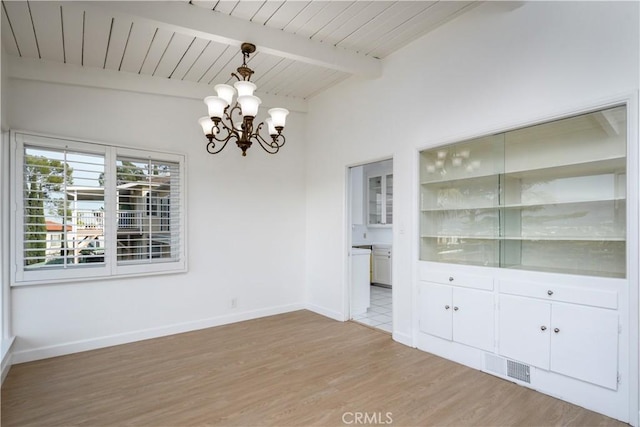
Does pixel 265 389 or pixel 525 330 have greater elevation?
pixel 525 330

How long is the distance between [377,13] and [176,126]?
2702 mm

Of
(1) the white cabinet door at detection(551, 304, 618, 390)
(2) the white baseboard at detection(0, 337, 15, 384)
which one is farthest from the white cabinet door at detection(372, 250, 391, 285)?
(2) the white baseboard at detection(0, 337, 15, 384)

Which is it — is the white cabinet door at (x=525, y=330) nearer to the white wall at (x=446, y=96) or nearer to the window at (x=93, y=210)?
the white wall at (x=446, y=96)

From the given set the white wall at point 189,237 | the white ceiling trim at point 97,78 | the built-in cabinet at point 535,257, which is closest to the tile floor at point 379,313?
the built-in cabinet at point 535,257

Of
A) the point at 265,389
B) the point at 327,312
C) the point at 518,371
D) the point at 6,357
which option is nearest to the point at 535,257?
the point at 518,371

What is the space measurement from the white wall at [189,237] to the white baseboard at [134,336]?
0.01 metres

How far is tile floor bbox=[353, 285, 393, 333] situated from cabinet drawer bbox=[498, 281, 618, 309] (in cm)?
174

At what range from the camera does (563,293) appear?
103 inches

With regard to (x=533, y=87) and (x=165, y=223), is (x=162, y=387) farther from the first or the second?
(x=533, y=87)

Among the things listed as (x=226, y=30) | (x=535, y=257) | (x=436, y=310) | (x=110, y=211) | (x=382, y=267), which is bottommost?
(x=382, y=267)

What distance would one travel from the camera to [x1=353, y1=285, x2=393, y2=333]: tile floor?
4.57 metres

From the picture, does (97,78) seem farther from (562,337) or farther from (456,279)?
(562,337)

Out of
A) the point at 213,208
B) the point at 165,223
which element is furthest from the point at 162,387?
the point at 213,208

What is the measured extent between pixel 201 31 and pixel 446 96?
7.70 ft
